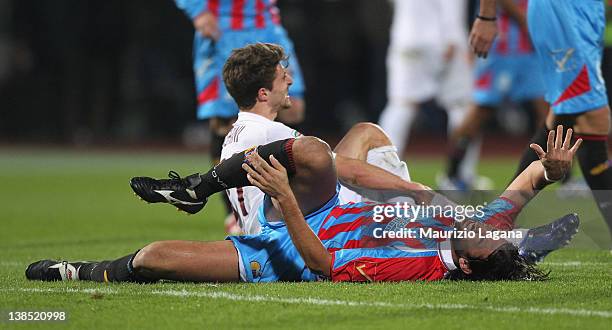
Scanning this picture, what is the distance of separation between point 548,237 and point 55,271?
2.64 m

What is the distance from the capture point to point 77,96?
2202 cm

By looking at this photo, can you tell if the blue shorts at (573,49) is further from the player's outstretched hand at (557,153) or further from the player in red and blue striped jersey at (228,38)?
the player in red and blue striped jersey at (228,38)

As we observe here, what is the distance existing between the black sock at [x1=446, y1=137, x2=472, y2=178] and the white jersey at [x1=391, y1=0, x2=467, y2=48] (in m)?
1.21

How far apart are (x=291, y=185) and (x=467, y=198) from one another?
8.25ft

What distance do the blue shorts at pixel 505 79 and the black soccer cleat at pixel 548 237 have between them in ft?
18.6

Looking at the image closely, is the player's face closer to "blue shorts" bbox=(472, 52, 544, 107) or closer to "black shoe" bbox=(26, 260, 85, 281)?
"black shoe" bbox=(26, 260, 85, 281)

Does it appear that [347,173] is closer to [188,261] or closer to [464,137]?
[188,261]

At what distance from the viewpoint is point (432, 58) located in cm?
1214

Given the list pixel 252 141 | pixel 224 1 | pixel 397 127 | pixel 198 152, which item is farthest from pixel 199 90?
pixel 198 152

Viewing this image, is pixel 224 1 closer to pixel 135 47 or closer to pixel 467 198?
pixel 467 198

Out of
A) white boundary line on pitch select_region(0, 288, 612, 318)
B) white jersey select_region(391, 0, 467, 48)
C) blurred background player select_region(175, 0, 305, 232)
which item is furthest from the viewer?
white jersey select_region(391, 0, 467, 48)

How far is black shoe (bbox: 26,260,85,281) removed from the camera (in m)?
6.20

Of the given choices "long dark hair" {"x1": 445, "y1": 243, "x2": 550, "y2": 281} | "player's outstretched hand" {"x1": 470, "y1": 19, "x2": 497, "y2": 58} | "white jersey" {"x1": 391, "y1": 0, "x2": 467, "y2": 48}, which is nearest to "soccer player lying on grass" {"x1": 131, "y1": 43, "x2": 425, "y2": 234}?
"long dark hair" {"x1": 445, "y1": 243, "x2": 550, "y2": 281}

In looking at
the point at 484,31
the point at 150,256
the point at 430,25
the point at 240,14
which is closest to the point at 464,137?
the point at 430,25
